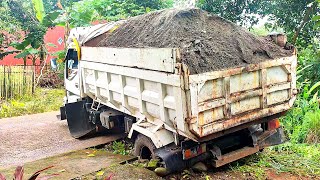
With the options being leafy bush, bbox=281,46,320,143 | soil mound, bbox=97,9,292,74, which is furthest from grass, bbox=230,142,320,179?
soil mound, bbox=97,9,292,74

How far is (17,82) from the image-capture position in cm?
1088

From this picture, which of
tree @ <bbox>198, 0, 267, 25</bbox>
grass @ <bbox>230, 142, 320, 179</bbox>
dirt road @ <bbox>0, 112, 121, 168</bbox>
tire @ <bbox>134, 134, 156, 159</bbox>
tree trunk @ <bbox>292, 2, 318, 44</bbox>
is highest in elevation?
tree @ <bbox>198, 0, 267, 25</bbox>

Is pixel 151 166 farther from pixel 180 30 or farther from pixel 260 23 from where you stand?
pixel 260 23

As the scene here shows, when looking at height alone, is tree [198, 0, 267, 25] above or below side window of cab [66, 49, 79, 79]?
above

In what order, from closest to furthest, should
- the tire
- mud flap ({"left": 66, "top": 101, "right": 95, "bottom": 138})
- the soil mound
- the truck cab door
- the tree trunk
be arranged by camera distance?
the soil mound, the tire, mud flap ({"left": 66, "top": 101, "right": 95, "bottom": 138}), the truck cab door, the tree trunk

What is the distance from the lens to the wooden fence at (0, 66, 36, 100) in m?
10.6

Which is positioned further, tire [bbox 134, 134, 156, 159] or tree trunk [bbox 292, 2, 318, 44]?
tree trunk [bbox 292, 2, 318, 44]

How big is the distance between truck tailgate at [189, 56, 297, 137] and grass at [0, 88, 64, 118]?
24.6ft

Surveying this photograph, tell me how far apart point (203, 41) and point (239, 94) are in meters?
0.77

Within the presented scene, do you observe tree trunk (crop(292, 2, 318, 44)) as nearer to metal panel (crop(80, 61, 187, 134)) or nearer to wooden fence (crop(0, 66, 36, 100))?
metal panel (crop(80, 61, 187, 134))

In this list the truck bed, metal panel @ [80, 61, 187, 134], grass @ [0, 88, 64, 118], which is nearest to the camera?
the truck bed

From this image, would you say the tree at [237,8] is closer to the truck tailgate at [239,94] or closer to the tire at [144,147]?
the truck tailgate at [239,94]

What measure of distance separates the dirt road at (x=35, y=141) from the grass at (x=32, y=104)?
1.40 metres

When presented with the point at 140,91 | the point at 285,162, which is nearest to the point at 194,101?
the point at 140,91
